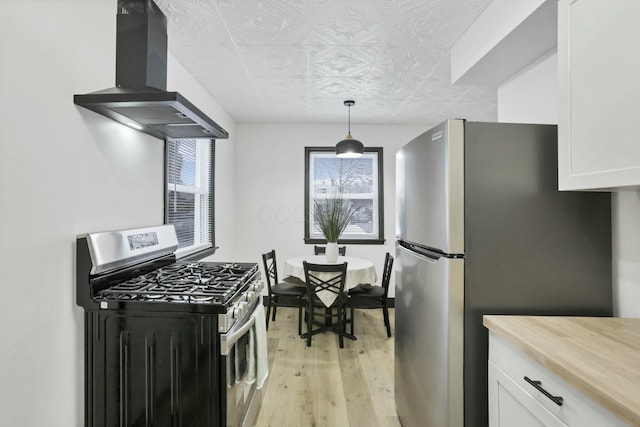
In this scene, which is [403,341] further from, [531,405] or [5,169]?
[5,169]

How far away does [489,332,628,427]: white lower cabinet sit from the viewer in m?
0.85

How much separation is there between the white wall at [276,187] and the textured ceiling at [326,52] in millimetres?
663

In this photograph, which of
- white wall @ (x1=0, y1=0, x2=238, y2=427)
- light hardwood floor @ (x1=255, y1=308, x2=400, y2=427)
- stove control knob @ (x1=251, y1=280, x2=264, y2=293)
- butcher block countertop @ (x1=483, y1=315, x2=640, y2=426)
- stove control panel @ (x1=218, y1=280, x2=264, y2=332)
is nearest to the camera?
butcher block countertop @ (x1=483, y1=315, x2=640, y2=426)

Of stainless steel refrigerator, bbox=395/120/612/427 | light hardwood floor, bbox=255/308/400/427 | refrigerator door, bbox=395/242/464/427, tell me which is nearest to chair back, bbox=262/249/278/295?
light hardwood floor, bbox=255/308/400/427

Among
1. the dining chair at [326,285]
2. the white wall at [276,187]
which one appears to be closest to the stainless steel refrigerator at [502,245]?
the dining chair at [326,285]

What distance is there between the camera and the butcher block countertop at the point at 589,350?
78 centimetres

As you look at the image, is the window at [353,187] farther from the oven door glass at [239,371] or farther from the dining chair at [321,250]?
the oven door glass at [239,371]

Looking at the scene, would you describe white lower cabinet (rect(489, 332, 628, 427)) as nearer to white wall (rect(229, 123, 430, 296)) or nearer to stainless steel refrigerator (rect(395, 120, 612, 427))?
stainless steel refrigerator (rect(395, 120, 612, 427))

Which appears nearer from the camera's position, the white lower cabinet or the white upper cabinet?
the white lower cabinet

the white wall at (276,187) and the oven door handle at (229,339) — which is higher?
the white wall at (276,187)

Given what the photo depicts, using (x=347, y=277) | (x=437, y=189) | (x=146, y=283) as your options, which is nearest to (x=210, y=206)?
A: (x=347, y=277)

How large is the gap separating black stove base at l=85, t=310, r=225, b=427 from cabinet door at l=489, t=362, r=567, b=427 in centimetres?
111

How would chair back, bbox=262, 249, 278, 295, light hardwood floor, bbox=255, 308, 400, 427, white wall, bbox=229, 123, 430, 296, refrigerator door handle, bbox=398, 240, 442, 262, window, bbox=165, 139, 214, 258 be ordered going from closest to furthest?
refrigerator door handle, bbox=398, 240, 442, 262 → light hardwood floor, bbox=255, 308, 400, 427 → window, bbox=165, 139, 214, 258 → chair back, bbox=262, 249, 278, 295 → white wall, bbox=229, 123, 430, 296

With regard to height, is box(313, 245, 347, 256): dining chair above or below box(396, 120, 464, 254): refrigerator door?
below
